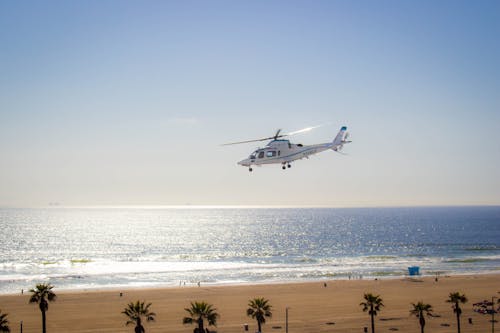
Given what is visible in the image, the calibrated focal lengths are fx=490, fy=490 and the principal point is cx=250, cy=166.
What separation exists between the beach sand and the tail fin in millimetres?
20299

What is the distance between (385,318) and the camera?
2283 inches

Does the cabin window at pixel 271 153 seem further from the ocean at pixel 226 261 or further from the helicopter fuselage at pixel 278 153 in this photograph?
the ocean at pixel 226 261

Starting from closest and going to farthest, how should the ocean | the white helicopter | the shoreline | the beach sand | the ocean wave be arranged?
the white helicopter
the beach sand
the shoreline
the ocean
the ocean wave

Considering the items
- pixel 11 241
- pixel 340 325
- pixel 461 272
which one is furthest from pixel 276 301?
pixel 11 241

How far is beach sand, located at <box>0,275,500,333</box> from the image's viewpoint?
5453 cm

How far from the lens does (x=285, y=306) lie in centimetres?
6419

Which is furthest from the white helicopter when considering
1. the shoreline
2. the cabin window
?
the shoreline

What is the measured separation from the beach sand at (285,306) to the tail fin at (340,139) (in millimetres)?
20299

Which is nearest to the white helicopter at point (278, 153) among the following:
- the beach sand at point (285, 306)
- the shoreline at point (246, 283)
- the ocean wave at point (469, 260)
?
the beach sand at point (285, 306)

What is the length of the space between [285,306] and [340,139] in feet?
87.3

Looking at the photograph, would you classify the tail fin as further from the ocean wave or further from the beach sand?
the ocean wave

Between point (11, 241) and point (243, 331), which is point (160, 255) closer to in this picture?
point (11, 241)

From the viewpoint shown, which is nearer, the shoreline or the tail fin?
the tail fin

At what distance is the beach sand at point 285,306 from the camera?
179 feet
